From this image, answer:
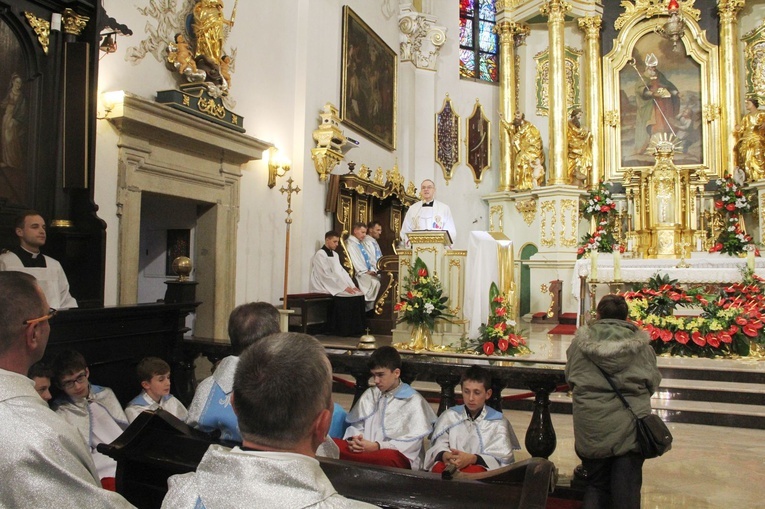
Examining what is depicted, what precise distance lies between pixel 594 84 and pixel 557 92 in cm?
128

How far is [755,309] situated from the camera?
809 cm

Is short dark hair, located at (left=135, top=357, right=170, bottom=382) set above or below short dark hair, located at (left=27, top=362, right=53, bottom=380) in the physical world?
below

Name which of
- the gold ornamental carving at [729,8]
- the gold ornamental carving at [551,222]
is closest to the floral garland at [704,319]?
the gold ornamental carving at [551,222]

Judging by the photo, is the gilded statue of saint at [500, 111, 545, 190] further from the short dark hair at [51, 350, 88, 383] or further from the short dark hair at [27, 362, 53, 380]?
the short dark hair at [27, 362, 53, 380]

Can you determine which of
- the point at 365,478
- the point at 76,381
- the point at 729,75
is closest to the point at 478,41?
the point at 729,75

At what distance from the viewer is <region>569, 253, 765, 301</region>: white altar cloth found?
9.64 meters

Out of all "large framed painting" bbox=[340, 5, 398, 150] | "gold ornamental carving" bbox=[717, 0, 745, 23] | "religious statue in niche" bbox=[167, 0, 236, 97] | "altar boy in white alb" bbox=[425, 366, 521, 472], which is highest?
"gold ornamental carving" bbox=[717, 0, 745, 23]

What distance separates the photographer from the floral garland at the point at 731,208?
43.5 ft

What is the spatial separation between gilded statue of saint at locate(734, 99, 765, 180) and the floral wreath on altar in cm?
290

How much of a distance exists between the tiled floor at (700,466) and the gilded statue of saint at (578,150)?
9898mm

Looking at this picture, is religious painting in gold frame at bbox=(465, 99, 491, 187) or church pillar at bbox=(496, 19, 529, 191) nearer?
church pillar at bbox=(496, 19, 529, 191)

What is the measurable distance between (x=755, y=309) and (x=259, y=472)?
27.9ft

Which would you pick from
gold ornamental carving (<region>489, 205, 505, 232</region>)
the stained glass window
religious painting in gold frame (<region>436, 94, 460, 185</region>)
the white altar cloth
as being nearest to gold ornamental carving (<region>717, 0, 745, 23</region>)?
the stained glass window

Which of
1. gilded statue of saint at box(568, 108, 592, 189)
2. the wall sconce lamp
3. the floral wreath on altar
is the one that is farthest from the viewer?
gilded statue of saint at box(568, 108, 592, 189)
